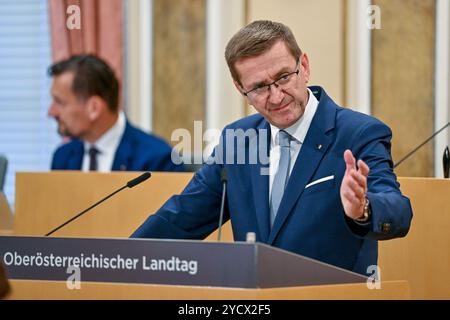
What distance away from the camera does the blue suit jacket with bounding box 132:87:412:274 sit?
3039 millimetres

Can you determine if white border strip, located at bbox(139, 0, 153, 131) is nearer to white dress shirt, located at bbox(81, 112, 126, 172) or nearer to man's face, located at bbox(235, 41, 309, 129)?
white dress shirt, located at bbox(81, 112, 126, 172)

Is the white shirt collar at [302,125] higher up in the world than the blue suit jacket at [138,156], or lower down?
higher up

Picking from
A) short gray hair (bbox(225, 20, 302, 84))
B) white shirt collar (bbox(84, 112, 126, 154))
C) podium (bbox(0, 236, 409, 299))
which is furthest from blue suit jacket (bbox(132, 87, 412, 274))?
white shirt collar (bbox(84, 112, 126, 154))

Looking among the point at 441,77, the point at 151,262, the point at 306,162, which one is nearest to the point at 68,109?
the point at 441,77

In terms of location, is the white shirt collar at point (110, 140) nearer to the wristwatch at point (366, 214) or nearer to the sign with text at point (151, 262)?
the sign with text at point (151, 262)

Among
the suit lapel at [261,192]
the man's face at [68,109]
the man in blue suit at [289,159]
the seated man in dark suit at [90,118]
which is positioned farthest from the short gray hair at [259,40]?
the man's face at [68,109]

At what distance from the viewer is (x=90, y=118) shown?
18.8ft

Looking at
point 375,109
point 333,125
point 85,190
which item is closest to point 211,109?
point 375,109

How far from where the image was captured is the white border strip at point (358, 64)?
630 cm

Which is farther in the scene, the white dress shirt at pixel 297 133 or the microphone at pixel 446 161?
the microphone at pixel 446 161

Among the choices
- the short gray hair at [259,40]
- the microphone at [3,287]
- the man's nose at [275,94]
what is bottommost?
the microphone at [3,287]

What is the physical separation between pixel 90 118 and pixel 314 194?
2880mm

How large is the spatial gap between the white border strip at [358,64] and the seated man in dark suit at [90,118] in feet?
4.75

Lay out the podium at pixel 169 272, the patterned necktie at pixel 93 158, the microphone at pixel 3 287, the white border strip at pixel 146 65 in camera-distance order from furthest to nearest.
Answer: the white border strip at pixel 146 65, the patterned necktie at pixel 93 158, the podium at pixel 169 272, the microphone at pixel 3 287
